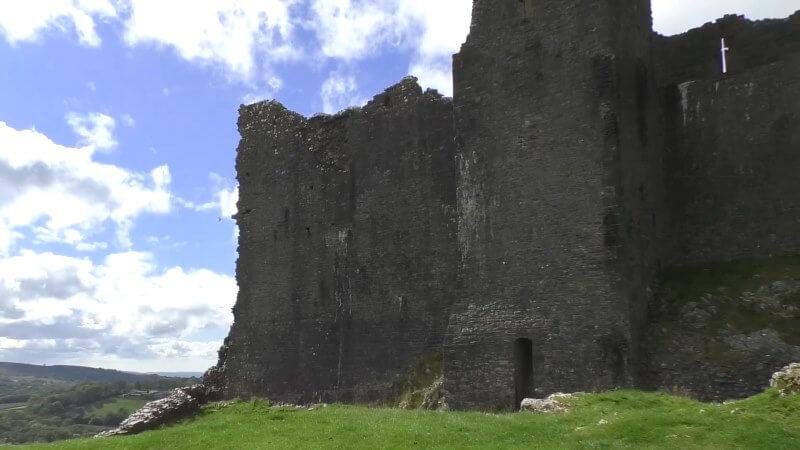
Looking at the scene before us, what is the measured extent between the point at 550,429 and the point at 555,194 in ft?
26.1

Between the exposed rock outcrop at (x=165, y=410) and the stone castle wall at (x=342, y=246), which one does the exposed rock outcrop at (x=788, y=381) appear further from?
the exposed rock outcrop at (x=165, y=410)

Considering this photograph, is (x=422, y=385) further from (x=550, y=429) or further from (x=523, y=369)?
(x=550, y=429)

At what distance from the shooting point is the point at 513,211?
21.9 m

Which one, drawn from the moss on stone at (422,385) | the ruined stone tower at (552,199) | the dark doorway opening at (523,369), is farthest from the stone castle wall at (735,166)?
the moss on stone at (422,385)

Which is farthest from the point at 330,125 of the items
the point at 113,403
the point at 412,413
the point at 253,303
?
the point at 113,403

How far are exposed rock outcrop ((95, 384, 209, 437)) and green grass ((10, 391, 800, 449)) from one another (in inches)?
199

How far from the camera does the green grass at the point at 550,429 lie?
43.8 ft

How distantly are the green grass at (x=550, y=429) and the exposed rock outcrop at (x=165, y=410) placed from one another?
16.5 ft

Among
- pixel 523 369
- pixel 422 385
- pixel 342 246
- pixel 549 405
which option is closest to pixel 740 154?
pixel 523 369

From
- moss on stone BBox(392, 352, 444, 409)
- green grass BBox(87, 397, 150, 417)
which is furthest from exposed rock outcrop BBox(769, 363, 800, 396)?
green grass BBox(87, 397, 150, 417)

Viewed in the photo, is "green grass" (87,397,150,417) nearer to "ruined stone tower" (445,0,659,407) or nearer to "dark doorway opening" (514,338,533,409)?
"ruined stone tower" (445,0,659,407)

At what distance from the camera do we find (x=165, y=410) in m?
26.2

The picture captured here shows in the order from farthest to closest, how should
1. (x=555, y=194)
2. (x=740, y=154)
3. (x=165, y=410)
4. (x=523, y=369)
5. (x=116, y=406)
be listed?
(x=116, y=406), (x=165, y=410), (x=740, y=154), (x=523, y=369), (x=555, y=194)

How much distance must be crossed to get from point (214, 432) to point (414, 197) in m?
11.1
